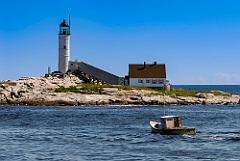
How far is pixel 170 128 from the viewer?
52.2m

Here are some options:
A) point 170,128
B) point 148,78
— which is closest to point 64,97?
point 148,78

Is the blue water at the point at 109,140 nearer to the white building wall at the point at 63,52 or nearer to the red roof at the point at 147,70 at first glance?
the red roof at the point at 147,70

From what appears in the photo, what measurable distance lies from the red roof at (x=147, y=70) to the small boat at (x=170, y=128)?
56.9 metres

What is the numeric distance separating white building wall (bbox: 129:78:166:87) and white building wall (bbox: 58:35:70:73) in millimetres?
16578

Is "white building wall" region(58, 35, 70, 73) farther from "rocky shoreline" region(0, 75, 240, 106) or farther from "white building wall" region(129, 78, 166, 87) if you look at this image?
"white building wall" region(129, 78, 166, 87)

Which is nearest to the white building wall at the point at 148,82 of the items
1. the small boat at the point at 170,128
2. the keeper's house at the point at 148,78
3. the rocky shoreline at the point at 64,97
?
the keeper's house at the point at 148,78

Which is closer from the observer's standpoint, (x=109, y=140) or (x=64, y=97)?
(x=109, y=140)

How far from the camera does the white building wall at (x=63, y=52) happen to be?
384 feet

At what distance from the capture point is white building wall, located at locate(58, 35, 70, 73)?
384 feet

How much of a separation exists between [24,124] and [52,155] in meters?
25.4

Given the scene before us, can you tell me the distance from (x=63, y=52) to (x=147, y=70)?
20.2m

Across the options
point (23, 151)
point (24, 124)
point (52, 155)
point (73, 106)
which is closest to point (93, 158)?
point (52, 155)

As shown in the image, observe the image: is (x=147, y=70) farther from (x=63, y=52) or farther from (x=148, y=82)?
(x=63, y=52)

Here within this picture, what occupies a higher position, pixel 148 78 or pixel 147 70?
pixel 147 70
